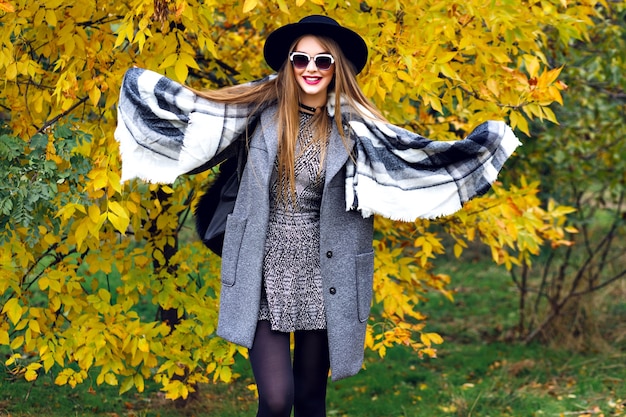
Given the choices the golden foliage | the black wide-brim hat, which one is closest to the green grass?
the golden foliage

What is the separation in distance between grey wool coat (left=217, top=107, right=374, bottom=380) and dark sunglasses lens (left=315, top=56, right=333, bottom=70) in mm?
213

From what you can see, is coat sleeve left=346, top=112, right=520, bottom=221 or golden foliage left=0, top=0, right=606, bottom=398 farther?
golden foliage left=0, top=0, right=606, bottom=398

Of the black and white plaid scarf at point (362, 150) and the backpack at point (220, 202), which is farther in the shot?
the backpack at point (220, 202)

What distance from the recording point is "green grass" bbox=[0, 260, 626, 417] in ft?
15.7

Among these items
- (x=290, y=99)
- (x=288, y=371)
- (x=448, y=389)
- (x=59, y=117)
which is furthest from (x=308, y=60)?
(x=448, y=389)

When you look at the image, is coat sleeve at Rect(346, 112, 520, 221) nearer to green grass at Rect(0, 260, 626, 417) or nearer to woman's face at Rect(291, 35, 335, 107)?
woman's face at Rect(291, 35, 335, 107)

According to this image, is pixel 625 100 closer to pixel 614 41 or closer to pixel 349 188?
pixel 614 41

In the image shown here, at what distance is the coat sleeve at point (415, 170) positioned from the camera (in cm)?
283

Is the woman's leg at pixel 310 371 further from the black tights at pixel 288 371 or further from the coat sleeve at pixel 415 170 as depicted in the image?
the coat sleeve at pixel 415 170

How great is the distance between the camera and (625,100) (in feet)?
22.1

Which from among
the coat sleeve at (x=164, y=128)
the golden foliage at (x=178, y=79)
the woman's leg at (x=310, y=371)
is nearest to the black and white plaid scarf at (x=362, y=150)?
the coat sleeve at (x=164, y=128)

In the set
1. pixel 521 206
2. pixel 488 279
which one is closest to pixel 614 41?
pixel 521 206

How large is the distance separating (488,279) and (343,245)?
22.8 feet

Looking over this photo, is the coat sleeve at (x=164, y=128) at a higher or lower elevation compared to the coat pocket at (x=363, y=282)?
higher
